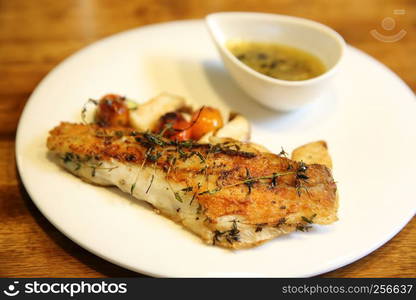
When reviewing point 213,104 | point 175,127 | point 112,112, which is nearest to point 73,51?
point 112,112

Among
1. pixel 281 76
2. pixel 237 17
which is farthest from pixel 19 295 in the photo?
pixel 237 17

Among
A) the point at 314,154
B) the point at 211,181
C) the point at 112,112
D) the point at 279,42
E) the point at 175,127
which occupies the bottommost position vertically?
the point at 211,181

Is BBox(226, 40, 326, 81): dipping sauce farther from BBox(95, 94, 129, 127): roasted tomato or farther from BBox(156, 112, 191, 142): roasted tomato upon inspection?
BBox(95, 94, 129, 127): roasted tomato

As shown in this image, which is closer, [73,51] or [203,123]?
[203,123]

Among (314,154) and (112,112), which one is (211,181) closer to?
(314,154)

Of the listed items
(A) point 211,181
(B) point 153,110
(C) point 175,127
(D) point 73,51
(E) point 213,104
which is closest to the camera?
(A) point 211,181

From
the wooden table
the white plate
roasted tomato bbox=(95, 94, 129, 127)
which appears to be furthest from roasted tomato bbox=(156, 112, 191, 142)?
the wooden table
